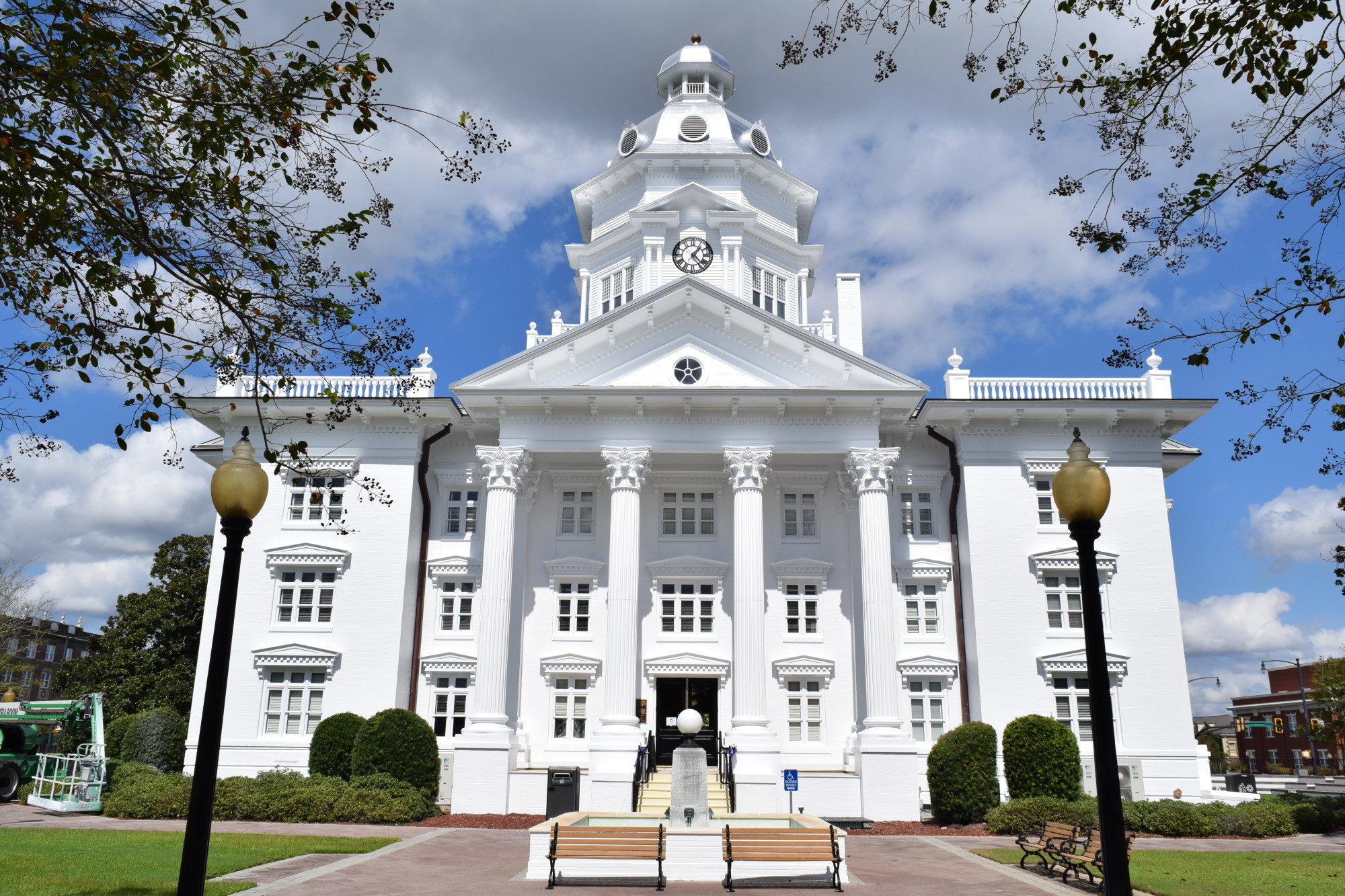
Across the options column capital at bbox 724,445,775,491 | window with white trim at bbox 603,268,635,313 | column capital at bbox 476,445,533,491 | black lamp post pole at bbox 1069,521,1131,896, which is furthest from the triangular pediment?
black lamp post pole at bbox 1069,521,1131,896

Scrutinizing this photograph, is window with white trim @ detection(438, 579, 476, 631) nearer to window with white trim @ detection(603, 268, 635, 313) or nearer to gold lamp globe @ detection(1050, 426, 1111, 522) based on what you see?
window with white trim @ detection(603, 268, 635, 313)

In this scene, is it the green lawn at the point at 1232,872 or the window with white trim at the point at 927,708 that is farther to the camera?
the window with white trim at the point at 927,708

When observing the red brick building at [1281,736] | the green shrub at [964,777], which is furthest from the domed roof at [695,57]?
the red brick building at [1281,736]

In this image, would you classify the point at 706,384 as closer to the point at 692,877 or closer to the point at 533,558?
the point at 533,558

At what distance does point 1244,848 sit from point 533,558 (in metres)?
20.1

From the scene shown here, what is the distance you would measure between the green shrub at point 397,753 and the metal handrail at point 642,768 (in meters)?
5.54

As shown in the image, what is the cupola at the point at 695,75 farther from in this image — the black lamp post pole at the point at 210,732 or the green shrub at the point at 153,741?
the black lamp post pole at the point at 210,732

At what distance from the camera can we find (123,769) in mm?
26750

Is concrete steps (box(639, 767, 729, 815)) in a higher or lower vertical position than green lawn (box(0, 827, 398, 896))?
higher

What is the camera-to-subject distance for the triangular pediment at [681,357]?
2894 cm

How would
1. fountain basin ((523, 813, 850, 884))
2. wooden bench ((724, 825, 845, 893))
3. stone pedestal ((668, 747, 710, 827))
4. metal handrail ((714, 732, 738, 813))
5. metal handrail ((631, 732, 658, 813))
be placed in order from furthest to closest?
metal handrail ((714, 732, 738, 813)) → metal handrail ((631, 732, 658, 813)) → stone pedestal ((668, 747, 710, 827)) → fountain basin ((523, 813, 850, 884)) → wooden bench ((724, 825, 845, 893))

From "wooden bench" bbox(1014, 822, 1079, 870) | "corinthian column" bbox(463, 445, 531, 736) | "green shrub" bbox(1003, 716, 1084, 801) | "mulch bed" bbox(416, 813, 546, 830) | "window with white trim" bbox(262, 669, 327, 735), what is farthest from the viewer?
"window with white trim" bbox(262, 669, 327, 735)

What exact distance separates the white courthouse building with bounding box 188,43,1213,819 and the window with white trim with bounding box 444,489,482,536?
0.09 metres

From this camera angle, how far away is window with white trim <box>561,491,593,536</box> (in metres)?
31.4
